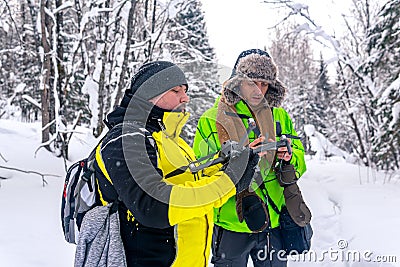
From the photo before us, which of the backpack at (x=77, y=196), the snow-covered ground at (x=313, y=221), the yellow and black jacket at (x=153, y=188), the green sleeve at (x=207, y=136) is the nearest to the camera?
the yellow and black jacket at (x=153, y=188)

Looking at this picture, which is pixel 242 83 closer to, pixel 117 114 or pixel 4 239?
pixel 117 114

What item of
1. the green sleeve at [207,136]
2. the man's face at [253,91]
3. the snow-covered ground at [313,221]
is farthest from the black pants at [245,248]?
the snow-covered ground at [313,221]

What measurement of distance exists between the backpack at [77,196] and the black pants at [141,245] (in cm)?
19

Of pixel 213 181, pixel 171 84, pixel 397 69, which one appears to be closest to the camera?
pixel 213 181

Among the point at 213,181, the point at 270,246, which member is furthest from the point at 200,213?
the point at 270,246

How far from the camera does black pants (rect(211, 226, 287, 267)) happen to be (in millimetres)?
2486

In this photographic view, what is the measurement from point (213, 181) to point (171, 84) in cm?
46

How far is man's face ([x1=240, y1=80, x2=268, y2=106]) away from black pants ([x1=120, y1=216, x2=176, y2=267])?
119 centimetres

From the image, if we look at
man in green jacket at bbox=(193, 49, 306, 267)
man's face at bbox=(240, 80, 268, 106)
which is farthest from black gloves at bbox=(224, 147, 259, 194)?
man's face at bbox=(240, 80, 268, 106)

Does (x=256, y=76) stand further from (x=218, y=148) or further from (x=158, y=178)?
(x=158, y=178)

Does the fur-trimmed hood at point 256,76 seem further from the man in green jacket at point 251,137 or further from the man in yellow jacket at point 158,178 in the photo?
the man in yellow jacket at point 158,178

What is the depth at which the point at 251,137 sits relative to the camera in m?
2.47

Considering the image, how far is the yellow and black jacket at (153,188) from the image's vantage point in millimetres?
1497

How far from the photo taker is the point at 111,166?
A: 151 centimetres
